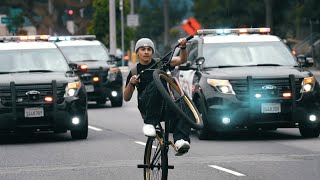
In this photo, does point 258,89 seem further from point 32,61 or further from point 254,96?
point 32,61

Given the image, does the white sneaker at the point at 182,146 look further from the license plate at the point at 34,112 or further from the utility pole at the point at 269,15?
the utility pole at the point at 269,15

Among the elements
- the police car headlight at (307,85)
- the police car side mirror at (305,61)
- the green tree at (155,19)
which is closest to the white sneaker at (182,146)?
the police car headlight at (307,85)

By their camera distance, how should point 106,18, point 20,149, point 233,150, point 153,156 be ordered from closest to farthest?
point 153,156 < point 233,150 < point 20,149 < point 106,18

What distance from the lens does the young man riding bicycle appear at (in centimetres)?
1071

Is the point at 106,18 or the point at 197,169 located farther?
the point at 106,18

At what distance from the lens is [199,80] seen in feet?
59.4

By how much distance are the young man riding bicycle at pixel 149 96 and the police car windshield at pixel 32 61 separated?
756 centimetres

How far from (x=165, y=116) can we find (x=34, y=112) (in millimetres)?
7250

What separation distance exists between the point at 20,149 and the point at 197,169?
169 inches

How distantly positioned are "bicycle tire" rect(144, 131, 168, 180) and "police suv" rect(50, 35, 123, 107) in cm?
1667

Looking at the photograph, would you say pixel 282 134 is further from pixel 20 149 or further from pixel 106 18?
pixel 106 18

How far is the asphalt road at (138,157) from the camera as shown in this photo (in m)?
13.3

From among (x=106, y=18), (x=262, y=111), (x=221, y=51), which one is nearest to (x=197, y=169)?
(x=262, y=111)

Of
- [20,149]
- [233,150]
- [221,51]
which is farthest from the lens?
[221,51]
